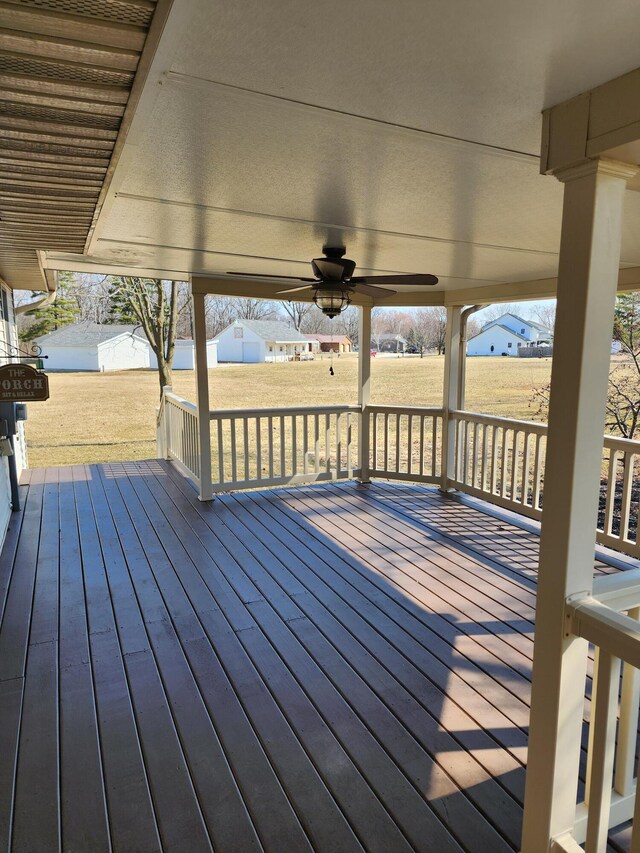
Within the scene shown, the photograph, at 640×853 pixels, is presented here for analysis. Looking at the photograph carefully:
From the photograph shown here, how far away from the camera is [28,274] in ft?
16.4

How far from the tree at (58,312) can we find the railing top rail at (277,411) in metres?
7.41

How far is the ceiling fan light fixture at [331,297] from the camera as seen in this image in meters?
3.68

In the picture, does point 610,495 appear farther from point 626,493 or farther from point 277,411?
point 277,411

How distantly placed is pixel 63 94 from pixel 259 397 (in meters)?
8.67

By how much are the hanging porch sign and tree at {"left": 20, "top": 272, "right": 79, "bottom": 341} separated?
8293mm

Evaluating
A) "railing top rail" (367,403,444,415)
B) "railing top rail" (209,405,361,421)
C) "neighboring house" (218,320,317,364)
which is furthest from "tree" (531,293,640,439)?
"neighboring house" (218,320,317,364)

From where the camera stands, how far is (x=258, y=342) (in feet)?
40.1

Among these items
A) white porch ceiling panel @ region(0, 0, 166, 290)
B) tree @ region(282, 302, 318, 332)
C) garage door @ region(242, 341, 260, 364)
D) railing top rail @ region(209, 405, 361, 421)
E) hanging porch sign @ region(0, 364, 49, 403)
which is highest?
tree @ region(282, 302, 318, 332)

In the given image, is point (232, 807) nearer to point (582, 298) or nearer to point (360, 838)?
point (360, 838)

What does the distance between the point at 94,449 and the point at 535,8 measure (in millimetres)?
10626

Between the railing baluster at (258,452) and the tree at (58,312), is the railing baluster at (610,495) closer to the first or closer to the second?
the railing baluster at (258,452)

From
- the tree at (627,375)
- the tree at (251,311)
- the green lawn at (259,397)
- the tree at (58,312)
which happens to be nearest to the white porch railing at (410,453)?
the tree at (627,375)

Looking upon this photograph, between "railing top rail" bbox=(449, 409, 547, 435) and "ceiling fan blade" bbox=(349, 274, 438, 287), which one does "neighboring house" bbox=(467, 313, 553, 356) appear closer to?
"railing top rail" bbox=(449, 409, 547, 435)

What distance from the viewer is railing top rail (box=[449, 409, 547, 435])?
4824 mm
